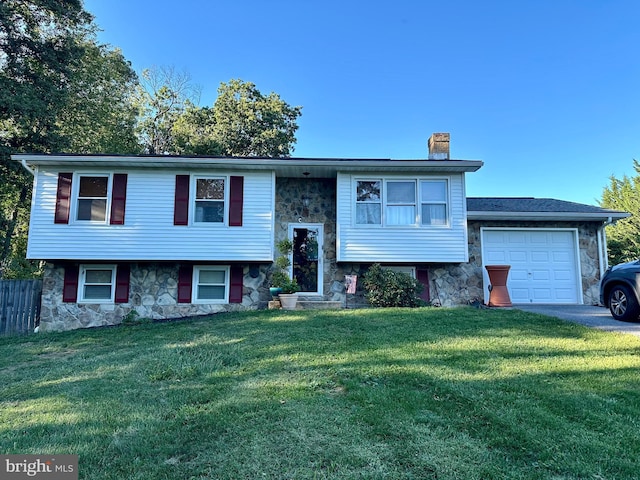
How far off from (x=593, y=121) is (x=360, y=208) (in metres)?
11.7

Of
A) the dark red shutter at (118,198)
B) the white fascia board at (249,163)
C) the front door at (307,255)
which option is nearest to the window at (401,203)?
the white fascia board at (249,163)

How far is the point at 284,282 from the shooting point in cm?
943

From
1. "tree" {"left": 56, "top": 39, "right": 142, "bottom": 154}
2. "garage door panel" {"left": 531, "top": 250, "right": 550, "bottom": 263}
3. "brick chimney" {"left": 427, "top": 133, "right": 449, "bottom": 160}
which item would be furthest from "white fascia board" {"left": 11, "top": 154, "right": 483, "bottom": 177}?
"tree" {"left": 56, "top": 39, "right": 142, "bottom": 154}

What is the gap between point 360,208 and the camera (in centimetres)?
1011

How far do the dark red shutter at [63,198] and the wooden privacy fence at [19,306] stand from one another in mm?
1908

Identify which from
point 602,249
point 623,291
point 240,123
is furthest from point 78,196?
point 602,249

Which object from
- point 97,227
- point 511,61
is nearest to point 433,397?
point 97,227

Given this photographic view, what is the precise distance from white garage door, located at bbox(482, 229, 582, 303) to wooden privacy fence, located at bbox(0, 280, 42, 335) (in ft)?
39.8

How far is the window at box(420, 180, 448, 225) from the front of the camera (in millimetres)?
10047

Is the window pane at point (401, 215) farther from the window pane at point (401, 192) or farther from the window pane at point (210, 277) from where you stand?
the window pane at point (210, 277)

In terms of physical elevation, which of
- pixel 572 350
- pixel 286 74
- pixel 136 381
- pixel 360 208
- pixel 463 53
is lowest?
pixel 136 381

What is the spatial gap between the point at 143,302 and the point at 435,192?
8.32 m

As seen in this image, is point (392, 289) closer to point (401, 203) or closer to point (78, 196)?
point (401, 203)

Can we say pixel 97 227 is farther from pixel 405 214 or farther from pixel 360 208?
pixel 405 214
